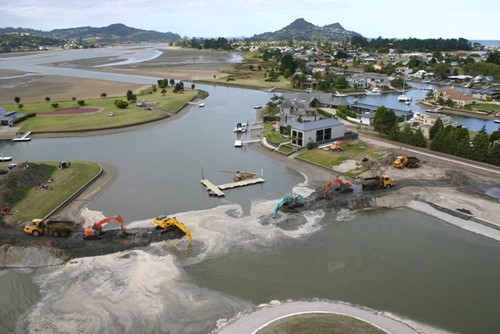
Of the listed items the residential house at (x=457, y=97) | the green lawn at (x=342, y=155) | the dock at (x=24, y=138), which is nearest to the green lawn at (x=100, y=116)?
the dock at (x=24, y=138)

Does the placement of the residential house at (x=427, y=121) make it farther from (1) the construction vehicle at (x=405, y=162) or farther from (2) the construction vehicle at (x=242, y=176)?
(2) the construction vehicle at (x=242, y=176)

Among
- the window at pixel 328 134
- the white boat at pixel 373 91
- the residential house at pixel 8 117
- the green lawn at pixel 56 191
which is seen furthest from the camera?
the white boat at pixel 373 91

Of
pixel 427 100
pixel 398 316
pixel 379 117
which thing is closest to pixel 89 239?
pixel 398 316

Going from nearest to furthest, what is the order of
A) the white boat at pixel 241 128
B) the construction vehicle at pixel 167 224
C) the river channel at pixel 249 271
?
1. the river channel at pixel 249 271
2. the construction vehicle at pixel 167 224
3. the white boat at pixel 241 128

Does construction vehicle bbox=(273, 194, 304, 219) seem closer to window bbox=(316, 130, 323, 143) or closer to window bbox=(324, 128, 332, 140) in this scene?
window bbox=(316, 130, 323, 143)

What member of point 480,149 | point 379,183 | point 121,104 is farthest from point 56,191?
point 480,149

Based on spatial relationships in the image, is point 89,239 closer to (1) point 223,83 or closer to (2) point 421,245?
(2) point 421,245

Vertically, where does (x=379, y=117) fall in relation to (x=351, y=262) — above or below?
above

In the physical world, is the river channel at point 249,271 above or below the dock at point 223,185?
below

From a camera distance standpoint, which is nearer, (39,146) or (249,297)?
(249,297)
